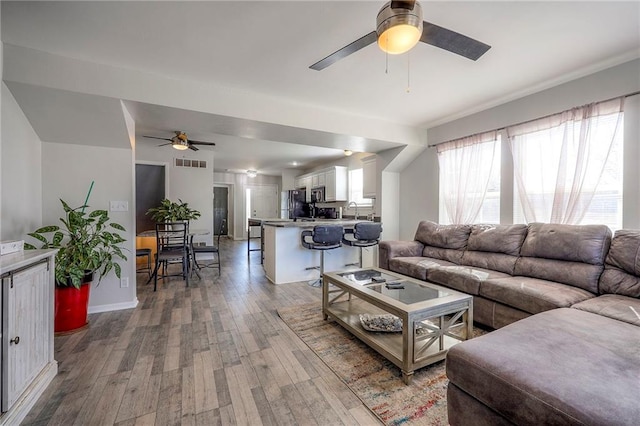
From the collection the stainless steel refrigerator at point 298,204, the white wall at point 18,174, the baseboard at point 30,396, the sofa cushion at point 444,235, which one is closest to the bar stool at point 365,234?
the sofa cushion at point 444,235

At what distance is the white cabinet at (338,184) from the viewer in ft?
22.1

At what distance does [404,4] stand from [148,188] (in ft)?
19.9

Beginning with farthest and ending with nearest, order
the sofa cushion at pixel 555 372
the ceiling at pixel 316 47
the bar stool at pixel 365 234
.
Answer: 1. the bar stool at pixel 365 234
2. the ceiling at pixel 316 47
3. the sofa cushion at pixel 555 372

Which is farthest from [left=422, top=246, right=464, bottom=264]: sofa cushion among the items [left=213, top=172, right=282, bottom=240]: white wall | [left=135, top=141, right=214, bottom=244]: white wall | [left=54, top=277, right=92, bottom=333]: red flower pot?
[left=213, top=172, right=282, bottom=240]: white wall

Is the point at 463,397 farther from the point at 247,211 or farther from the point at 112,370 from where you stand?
the point at 247,211

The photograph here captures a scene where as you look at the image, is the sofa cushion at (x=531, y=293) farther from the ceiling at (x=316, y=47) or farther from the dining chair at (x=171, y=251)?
the dining chair at (x=171, y=251)

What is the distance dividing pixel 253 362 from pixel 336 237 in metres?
2.19

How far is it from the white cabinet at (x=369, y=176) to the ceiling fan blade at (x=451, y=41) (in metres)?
3.57

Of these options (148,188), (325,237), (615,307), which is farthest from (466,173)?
(148,188)

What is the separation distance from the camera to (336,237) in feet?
12.8

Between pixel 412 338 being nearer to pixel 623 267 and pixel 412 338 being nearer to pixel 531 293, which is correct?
pixel 531 293

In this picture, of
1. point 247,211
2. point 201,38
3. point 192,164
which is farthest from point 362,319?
point 247,211

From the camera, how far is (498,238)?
313 cm

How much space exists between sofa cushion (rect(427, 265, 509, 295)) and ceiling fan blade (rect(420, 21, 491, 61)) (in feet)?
6.62
